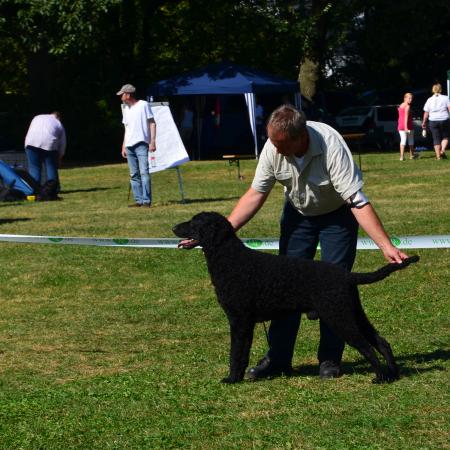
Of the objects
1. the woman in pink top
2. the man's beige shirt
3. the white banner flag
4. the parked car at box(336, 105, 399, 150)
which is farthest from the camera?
the parked car at box(336, 105, 399, 150)

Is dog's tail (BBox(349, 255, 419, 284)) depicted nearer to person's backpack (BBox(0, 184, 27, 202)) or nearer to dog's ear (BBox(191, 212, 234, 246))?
dog's ear (BBox(191, 212, 234, 246))

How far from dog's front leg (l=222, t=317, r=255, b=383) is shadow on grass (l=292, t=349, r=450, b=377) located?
0.51 m

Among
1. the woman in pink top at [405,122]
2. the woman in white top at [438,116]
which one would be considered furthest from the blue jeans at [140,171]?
the woman in pink top at [405,122]

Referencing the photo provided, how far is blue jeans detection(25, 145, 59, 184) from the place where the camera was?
21.4m

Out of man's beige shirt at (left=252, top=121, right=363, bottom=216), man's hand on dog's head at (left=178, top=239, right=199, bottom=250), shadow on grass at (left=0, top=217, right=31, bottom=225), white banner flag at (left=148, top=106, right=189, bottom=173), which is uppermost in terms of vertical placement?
man's beige shirt at (left=252, top=121, right=363, bottom=216)

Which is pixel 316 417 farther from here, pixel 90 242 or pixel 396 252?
pixel 90 242

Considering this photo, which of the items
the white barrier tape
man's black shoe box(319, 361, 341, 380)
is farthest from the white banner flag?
man's black shoe box(319, 361, 341, 380)

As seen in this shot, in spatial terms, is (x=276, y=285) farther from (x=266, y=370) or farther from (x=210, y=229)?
(x=266, y=370)

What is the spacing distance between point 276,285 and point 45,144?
1515 cm

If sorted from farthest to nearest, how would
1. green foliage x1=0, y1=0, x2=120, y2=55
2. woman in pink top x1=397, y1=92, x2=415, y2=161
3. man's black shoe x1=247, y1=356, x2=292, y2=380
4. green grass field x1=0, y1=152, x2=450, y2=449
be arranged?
1. green foliage x1=0, y1=0, x2=120, y2=55
2. woman in pink top x1=397, y1=92, x2=415, y2=161
3. man's black shoe x1=247, y1=356, x2=292, y2=380
4. green grass field x1=0, y1=152, x2=450, y2=449

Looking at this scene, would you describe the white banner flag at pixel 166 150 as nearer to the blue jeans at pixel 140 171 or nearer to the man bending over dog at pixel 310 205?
the blue jeans at pixel 140 171

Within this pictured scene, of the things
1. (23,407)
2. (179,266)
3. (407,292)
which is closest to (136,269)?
(179,266)

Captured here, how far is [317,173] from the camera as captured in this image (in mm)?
6773

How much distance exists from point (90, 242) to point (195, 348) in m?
1.26
